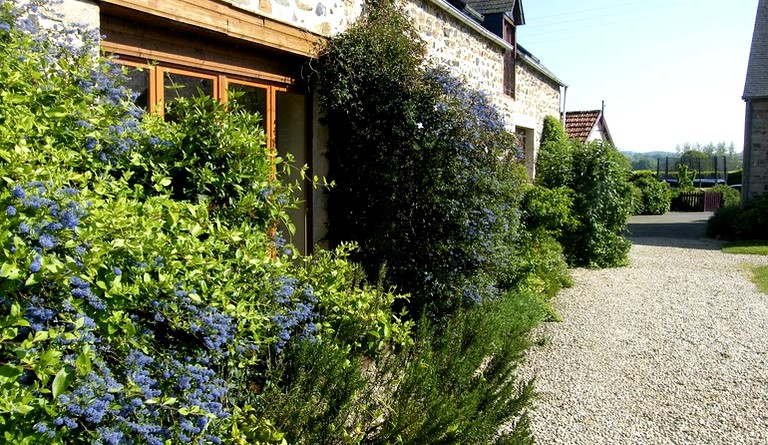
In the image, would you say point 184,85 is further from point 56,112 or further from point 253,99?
point 56,112

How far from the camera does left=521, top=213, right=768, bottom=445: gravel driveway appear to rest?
14.2 feet

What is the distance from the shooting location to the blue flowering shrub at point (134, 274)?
199cm

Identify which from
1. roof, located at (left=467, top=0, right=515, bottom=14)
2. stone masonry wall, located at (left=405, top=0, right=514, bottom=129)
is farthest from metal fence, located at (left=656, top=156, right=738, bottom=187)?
stone masonry wall, located at (left=405, top=0, right=514, bottom=129)

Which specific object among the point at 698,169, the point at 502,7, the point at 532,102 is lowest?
the point at 698,169

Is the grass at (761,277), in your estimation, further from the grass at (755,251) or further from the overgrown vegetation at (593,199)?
the overgrown vegetation at (593,199)

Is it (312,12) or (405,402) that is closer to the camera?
(405,402)

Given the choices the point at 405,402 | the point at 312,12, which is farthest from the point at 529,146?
the point at 405,402

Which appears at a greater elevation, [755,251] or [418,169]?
[418,169]

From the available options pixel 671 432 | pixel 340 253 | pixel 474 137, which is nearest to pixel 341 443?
pixel 340 253

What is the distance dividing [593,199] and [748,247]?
4951 millimetres

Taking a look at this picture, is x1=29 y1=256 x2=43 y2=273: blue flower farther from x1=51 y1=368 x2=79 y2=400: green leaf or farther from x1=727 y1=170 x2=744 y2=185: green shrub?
x1=727 y1=170 x2=744 y2=185: green shrub

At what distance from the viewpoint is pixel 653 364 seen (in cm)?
564

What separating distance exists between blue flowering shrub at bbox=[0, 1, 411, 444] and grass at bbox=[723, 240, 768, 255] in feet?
37.9

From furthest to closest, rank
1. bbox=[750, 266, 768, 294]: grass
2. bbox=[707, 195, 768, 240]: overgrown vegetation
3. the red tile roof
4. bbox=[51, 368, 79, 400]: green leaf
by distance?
the red tile roof → bbox=[707, 195, 768, 240]: overgrown vegetation → bbox=[750, 266, 768, 294]: grass → bbox=[51, 368, 79, 400]: green leaf
